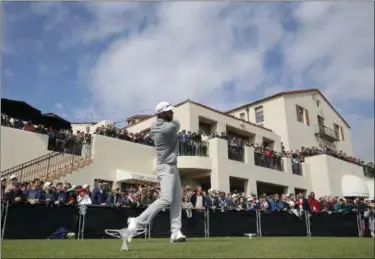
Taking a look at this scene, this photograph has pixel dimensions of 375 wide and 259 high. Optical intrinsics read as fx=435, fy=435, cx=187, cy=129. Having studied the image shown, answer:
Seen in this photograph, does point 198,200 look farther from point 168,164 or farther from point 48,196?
point 168,164

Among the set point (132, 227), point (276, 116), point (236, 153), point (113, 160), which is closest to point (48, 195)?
point (132, 227)

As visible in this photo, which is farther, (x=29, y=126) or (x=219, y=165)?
(x=219, y=165)

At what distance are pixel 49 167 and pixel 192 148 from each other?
29.1 ft

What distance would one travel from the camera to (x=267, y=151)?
2995 centimetres

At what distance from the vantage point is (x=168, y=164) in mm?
6801

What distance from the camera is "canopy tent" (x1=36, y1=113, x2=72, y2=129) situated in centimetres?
2041

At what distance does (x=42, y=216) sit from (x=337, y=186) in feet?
88.6

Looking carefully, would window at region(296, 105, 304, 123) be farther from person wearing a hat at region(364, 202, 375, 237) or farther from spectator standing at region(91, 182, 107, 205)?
spectator standing at region(91, 182, 107, 205)

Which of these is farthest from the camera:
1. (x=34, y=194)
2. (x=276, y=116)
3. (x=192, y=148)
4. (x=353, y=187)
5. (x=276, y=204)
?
(x=276, y=116)

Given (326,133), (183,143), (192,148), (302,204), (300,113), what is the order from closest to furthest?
(302,204) < (183,143) < (192,148) < (300,113) < (326,133)

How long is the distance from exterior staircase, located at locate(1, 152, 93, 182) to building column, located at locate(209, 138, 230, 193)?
7.77 metres

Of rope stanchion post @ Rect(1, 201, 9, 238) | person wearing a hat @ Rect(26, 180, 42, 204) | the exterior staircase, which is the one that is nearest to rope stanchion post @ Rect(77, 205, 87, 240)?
person wearing a hat @ Rect(26, 180, 42, 204)

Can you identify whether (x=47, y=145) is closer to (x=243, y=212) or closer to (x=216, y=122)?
(x=243, y=212)

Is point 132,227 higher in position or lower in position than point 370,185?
lower
